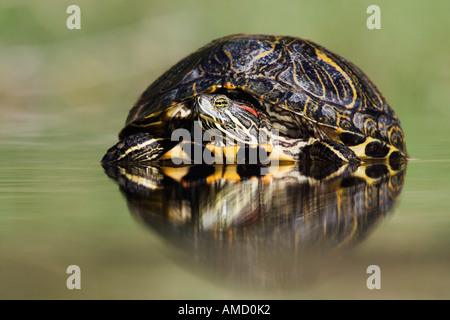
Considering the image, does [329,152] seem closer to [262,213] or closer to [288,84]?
[288,84]

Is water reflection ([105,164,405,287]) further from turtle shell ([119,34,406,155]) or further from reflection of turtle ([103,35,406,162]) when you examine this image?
turtle shell ([119,34,406,155])

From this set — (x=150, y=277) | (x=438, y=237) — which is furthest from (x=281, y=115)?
(x=150, y=277)

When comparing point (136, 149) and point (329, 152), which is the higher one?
point (136, 149)

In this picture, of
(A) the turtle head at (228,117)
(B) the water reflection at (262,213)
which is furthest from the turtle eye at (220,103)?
(B) the water reflection at (262,213)

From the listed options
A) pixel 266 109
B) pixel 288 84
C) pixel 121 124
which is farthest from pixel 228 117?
pixel 121 124

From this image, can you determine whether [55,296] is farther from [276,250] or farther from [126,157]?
[126,157]

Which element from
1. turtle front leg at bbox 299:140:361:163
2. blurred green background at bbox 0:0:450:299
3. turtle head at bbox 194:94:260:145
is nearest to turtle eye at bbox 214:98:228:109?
turtle head at bbox 194:94:260:145

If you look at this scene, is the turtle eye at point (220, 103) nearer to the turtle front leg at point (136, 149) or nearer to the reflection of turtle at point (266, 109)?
the reflection of turtle at point (266, 109)
